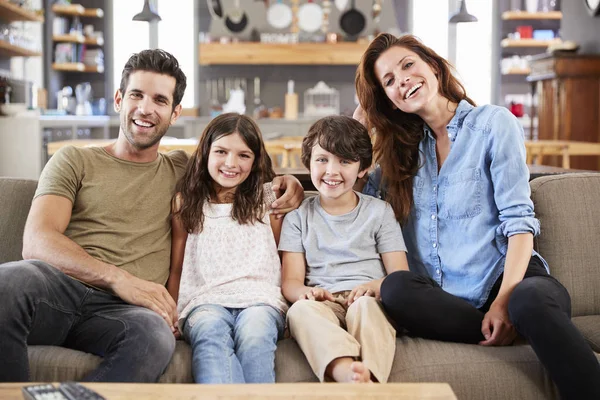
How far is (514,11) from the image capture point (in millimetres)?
8625

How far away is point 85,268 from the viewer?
181cm

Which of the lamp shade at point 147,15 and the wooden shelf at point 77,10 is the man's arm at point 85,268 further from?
the wooden shelf at point 77,10

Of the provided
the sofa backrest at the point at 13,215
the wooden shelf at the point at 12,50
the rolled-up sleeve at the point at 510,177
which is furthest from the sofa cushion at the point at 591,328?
the wooden shelf at the point at 12,50

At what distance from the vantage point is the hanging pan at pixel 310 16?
7.96 m

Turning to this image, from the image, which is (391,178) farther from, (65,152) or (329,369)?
(65,152)

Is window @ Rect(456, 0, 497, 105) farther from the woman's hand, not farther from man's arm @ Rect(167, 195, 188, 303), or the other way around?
man's arm @ Rect(167, 195, 188, 303)

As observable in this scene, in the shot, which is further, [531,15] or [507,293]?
[531,15]

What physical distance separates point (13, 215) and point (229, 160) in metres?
0.66

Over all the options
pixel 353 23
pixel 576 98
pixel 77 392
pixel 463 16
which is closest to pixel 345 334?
pixel 77 392

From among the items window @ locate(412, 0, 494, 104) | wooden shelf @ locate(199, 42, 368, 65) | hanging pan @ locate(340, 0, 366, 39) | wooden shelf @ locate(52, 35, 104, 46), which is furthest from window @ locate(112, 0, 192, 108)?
window @ locate(412, 0, 494, 104)

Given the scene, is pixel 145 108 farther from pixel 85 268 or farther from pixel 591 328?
pixel 591 328

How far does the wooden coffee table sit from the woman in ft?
1.49

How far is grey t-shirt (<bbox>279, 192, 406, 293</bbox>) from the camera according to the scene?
200 cm

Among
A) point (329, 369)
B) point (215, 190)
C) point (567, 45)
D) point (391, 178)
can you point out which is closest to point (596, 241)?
point (391, 178)
